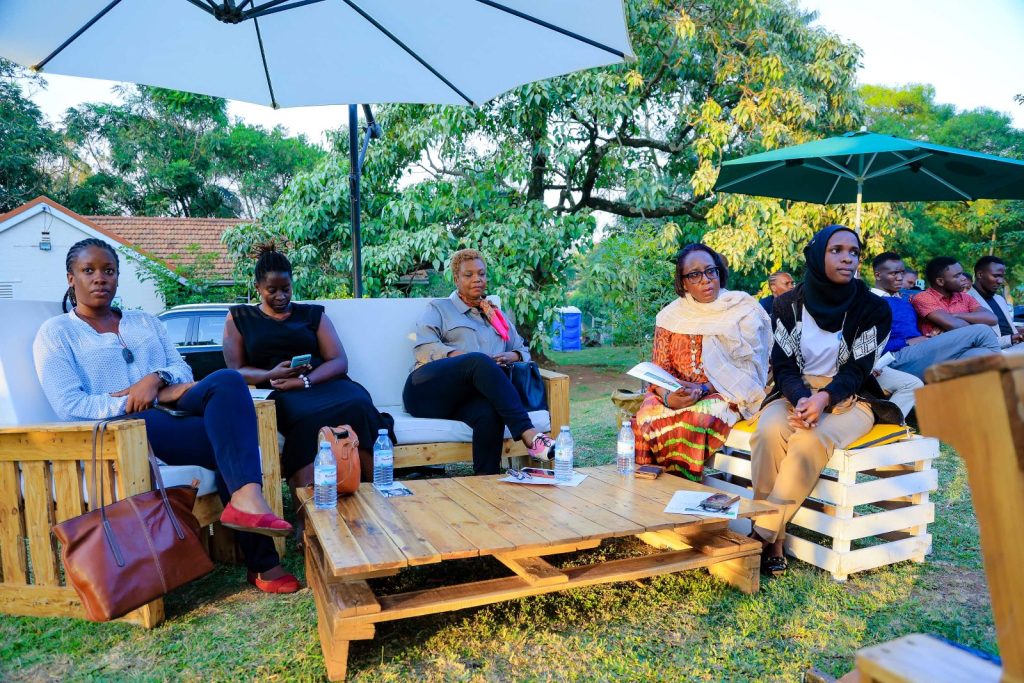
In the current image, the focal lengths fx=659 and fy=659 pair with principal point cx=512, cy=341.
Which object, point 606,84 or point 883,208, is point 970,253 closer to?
point 883,208

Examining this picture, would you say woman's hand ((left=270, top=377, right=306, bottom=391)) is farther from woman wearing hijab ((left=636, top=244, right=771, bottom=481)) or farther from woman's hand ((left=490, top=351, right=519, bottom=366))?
woman wearing hijab ((left=636, top=244, right=771, bottom=481))

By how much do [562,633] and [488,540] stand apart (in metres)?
0.50

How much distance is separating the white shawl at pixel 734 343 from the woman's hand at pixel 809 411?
390 millimetres

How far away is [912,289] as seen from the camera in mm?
5699

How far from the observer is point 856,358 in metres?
2.92

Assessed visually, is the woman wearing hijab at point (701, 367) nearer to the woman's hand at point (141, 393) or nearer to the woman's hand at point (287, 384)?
the woman's hand at point (287, 384)

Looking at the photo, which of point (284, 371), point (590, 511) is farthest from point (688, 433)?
point (284, 371)

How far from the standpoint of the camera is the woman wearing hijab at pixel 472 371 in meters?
3.32

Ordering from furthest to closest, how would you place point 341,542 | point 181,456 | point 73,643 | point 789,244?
1. point 789,244
2. point 181,456
3. point 73,643
4. point 341,542

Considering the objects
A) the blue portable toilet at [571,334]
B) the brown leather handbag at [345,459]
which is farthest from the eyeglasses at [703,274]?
the blue portable toilet at [571,334]

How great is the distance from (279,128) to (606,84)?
25.7 meters

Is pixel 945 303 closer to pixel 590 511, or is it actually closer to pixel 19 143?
pixel 590 511

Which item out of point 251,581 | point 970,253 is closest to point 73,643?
point 251,581

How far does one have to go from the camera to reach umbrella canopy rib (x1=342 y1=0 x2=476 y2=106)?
10.5 feet
